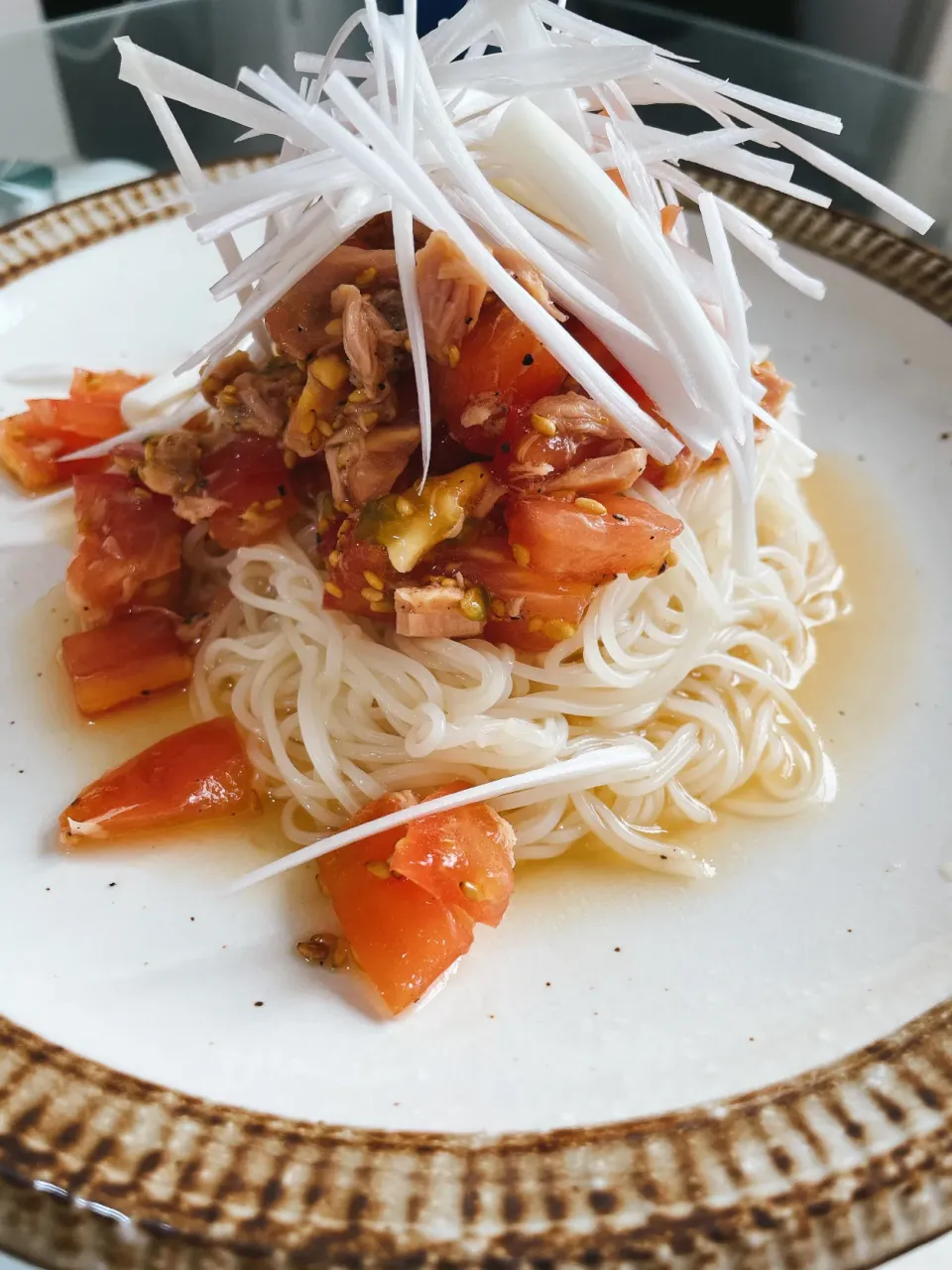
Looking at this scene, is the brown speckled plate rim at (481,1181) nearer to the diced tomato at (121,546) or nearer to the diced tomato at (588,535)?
the diced tomato at (588,535)

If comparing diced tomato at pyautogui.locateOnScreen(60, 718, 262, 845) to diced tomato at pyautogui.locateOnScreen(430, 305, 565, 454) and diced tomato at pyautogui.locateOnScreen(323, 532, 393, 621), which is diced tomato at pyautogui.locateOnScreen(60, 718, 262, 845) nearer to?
diced tomato at pyautogui.locateOnScreen(323, 532, 393, 621)

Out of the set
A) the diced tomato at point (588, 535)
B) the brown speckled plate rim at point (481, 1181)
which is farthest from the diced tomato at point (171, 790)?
the diced tomato at point (588, 535)

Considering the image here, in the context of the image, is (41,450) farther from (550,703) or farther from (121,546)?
(550,703)

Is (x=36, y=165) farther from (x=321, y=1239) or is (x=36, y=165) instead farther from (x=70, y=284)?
(x=321, y=1239)

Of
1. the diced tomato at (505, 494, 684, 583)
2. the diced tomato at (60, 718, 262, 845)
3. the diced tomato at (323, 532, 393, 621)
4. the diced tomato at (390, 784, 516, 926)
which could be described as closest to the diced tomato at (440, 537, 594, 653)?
the diced tomato at (505, 494, 684, 583)

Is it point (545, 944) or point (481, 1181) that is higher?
point (481, 1181)

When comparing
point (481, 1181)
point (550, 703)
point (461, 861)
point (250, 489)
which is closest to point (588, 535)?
point (550, 703)
